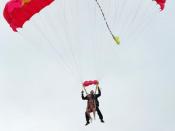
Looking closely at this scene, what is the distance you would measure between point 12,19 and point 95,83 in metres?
5.49

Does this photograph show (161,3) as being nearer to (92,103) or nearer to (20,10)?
(92,103)

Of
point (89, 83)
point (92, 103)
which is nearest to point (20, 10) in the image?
point (89, 83)

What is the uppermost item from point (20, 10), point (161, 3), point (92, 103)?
point (20, 10)

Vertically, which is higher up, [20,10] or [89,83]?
[20,10]

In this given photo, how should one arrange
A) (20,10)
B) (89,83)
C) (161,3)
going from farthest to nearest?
(161,3) < (89,83) < (20,10)

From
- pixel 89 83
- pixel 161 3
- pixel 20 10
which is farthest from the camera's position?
pixel 161 3

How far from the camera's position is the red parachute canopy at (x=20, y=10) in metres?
47.8

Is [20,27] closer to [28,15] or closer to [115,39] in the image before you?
[28,15]

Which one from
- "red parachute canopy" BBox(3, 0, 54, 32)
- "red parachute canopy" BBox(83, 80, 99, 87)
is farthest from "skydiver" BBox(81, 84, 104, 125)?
"red parachute canopy" BBox(3, 0, 54, 32)

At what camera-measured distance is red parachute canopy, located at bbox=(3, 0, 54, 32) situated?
4784 centimetres

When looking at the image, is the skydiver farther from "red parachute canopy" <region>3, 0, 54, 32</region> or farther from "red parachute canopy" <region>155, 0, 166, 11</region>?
"red parachute canopy" <region>155, 0, 166, 11</region>

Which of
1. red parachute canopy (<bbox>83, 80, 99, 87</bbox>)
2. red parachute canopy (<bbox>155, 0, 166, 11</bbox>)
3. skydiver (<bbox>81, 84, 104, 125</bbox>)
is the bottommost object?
skydiver (<bbox>81, 84, 104, 125</bbox>)

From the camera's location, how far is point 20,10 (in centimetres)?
4819

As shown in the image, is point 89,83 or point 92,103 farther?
point 89,83
